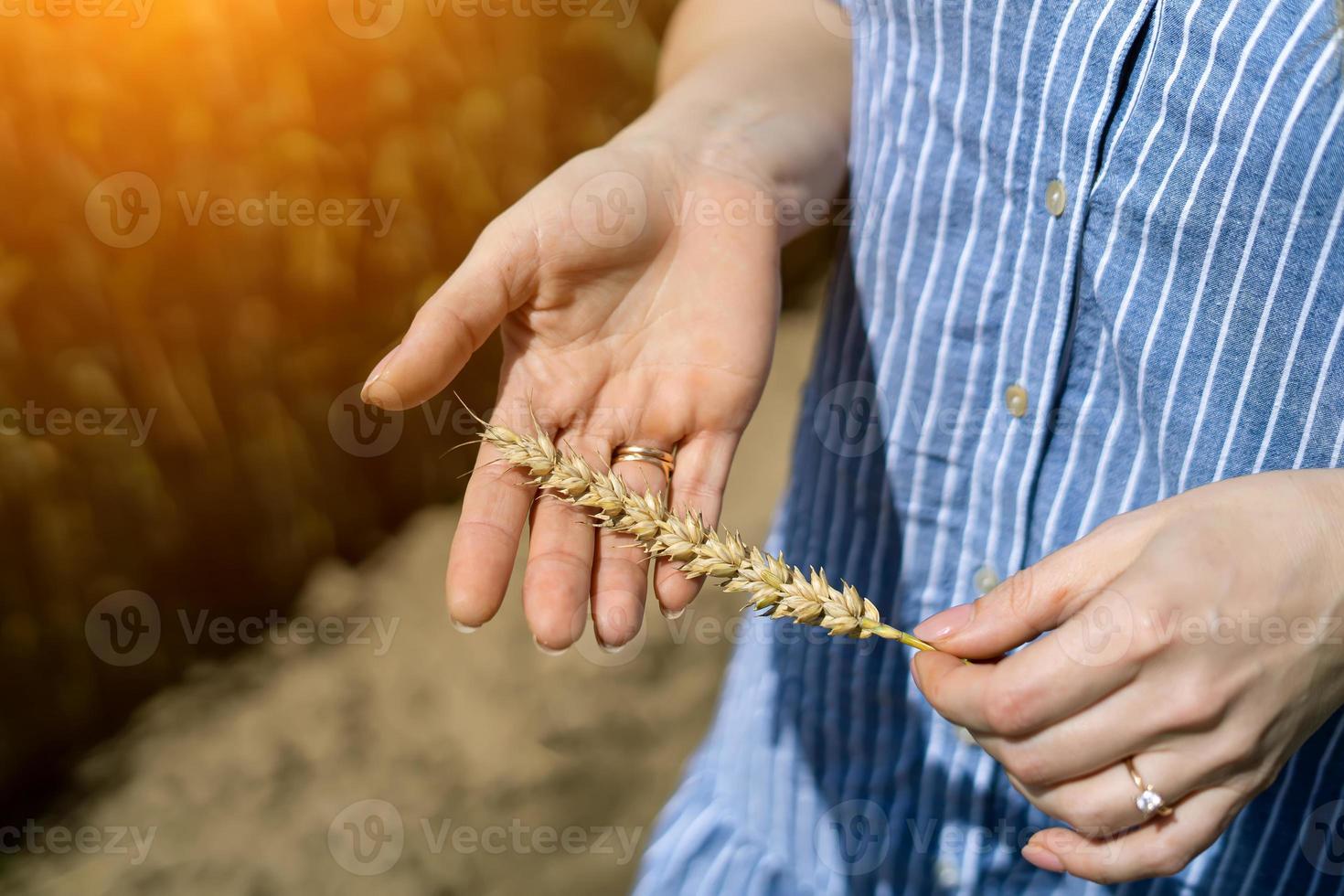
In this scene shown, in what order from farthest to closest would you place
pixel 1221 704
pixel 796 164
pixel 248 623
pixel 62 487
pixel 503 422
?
pixel 248 623, pixel 62 487, pixel 796 164, pixel 503 422, pixel 1221 704

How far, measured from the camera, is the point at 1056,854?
749 mm

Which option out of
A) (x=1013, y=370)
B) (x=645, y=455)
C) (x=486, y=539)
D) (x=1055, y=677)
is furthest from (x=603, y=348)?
(x=1055, y=677)

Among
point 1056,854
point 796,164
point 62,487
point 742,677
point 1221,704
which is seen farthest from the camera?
point 62,487

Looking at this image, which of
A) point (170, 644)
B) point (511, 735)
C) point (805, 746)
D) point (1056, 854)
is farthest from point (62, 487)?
point (1056, 854)

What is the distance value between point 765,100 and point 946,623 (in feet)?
2.08

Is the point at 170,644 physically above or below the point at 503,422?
below

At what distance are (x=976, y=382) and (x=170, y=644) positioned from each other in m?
2.20

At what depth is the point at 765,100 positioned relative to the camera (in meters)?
1.08

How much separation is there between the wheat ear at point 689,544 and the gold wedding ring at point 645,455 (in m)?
0.07

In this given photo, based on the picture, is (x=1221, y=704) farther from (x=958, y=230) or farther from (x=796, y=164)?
(x=796, y=164)

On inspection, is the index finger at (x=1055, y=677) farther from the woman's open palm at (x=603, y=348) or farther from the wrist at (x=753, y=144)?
the wrist at (x=753, y=144)

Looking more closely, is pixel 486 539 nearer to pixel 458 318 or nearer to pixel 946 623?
pixel 458 318

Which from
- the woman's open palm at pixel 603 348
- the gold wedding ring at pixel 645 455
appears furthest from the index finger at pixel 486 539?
the gold wedding ring at pixel 645 455

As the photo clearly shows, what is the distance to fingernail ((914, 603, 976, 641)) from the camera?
735 millimetres
